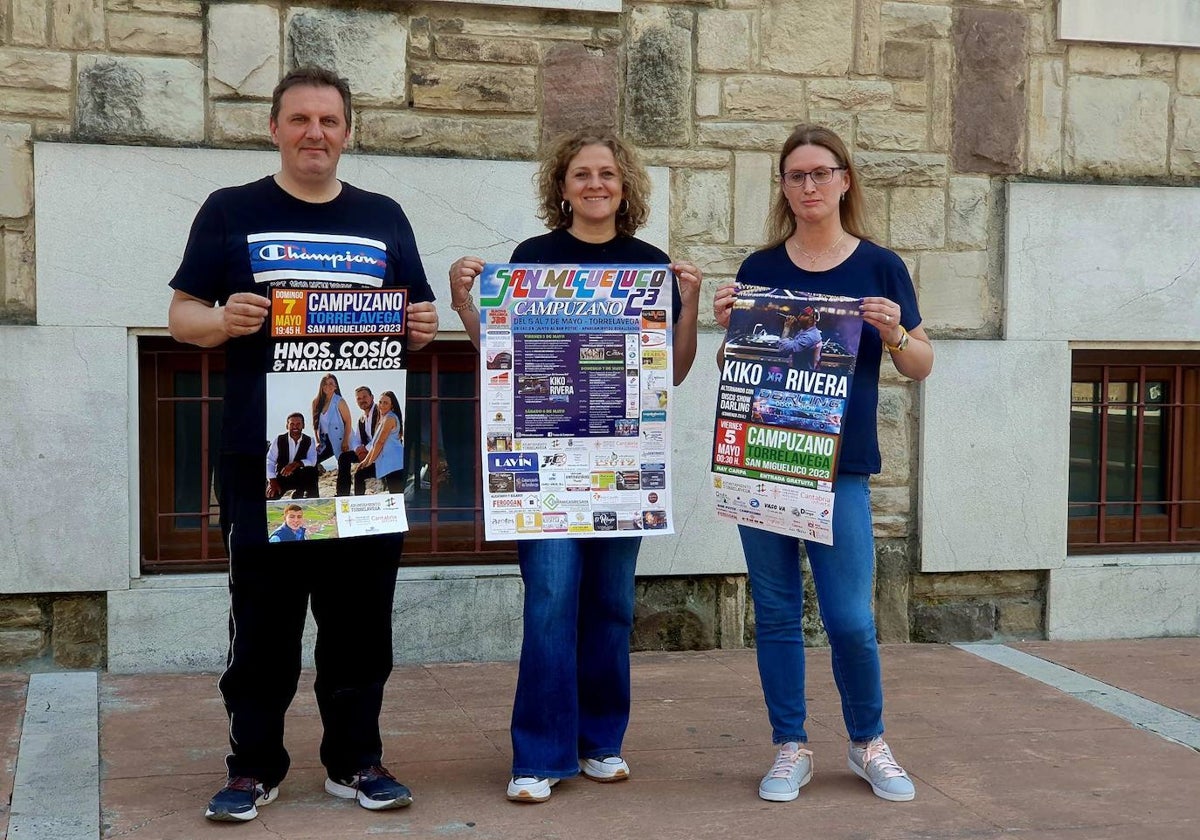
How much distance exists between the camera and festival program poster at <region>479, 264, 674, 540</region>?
4086mm

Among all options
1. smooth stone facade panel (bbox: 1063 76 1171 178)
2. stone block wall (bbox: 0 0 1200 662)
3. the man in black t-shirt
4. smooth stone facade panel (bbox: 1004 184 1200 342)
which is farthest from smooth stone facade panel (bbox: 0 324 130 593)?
smooth stone facade panel (bbox: 1063 76 1171 178)

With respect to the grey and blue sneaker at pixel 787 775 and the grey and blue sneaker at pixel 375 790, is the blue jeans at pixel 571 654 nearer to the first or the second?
the grey and blue sneaker at pixel 375 790

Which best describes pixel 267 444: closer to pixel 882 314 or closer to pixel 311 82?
pixel 311 82

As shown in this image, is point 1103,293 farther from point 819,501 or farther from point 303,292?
point 303,292

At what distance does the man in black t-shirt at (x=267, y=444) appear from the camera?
3744mm

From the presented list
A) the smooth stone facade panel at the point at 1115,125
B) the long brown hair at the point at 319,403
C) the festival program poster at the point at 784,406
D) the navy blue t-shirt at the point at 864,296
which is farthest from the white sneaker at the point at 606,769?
the smooth stone facade panel at the point at 1115,125

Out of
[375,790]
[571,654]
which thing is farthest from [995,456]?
[375,790]

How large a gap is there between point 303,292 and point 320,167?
0.34 meters

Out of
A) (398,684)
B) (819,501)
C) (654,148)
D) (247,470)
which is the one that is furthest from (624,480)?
(654,148)

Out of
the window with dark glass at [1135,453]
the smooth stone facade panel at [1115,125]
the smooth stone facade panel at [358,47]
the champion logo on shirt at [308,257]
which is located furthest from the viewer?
the window with dark glass at [1135,453]

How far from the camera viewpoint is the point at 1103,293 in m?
6.44

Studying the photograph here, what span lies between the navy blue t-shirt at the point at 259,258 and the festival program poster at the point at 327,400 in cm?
4

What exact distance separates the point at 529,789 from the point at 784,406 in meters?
1.31

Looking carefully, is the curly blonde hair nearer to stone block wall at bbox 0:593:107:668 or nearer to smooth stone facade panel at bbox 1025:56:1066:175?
stone block wall at bbox 0:593:107:668
